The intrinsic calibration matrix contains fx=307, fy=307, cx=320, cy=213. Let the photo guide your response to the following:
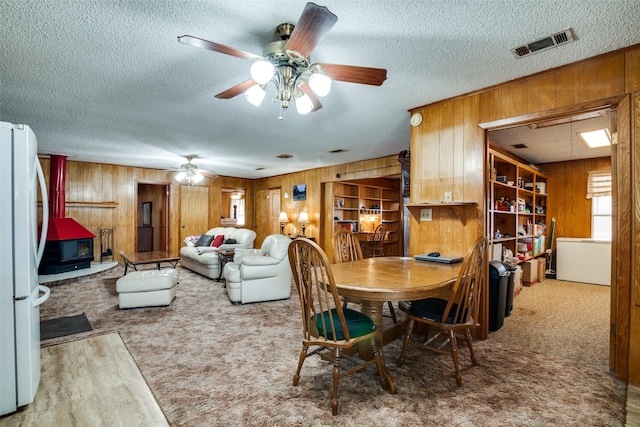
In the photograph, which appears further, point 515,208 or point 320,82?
point 515,208

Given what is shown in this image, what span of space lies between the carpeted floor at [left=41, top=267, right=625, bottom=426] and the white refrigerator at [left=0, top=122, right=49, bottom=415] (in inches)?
28.3

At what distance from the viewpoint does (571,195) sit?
19.9ft

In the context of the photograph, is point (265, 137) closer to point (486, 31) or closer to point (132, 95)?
point (132, 95)

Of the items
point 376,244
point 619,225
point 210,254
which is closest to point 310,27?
point 619,225

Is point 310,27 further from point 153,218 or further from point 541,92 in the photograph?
point 153,218

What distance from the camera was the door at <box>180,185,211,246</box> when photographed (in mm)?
8273

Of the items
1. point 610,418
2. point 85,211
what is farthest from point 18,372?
point 85,211

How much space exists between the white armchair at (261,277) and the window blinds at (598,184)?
580 cm

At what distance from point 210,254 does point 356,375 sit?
4.20 m

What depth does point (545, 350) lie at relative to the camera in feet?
8.96

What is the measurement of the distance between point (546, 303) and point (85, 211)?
29.3 feet

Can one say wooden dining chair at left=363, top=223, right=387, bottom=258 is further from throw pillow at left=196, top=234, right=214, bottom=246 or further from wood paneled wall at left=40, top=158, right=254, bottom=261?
wood paneled wall at left=40, top=158, right=254, bottom=261

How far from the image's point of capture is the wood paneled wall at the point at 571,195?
5.88 metres

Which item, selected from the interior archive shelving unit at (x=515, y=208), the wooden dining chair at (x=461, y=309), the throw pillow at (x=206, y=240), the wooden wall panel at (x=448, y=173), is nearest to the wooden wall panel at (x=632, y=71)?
the wooden wall panel at (x=448, y=173)
